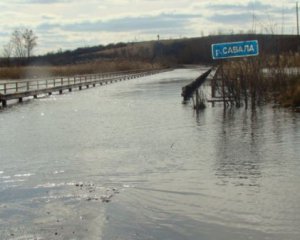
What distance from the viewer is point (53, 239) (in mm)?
7715

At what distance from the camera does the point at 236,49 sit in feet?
91.8

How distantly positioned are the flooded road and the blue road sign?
23.3 feet

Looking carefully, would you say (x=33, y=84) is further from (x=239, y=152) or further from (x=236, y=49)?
(x=239, y=152)

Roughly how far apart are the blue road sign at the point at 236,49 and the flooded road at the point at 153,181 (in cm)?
710

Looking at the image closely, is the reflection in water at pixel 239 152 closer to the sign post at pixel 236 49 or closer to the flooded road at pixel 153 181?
the flooded road at pixel 153 181

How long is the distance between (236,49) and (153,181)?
17850mm

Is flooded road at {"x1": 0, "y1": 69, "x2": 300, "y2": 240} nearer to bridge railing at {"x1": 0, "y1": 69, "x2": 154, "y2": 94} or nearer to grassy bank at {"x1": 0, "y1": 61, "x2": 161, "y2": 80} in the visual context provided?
bridge railing at {"x1": 0, "y1": 69, "x2": 154, "y2": 94}

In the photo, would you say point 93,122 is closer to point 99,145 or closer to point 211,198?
point 99,145

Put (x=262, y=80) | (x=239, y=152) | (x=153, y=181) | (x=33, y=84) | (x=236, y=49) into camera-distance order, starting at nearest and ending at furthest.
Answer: (x=153, y=181) → (x=239, y=152) → (x=262, y=80) → (x=236, y=49) → (x=33, y=84)

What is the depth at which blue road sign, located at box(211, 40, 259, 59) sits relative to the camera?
27.5 m

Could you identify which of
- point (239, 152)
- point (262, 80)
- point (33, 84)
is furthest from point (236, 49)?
point (33, 84)

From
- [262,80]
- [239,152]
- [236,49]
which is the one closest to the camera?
[239,152]

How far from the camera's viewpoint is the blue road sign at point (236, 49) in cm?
2753

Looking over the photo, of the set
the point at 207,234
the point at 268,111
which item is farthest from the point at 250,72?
the point at 207,234
